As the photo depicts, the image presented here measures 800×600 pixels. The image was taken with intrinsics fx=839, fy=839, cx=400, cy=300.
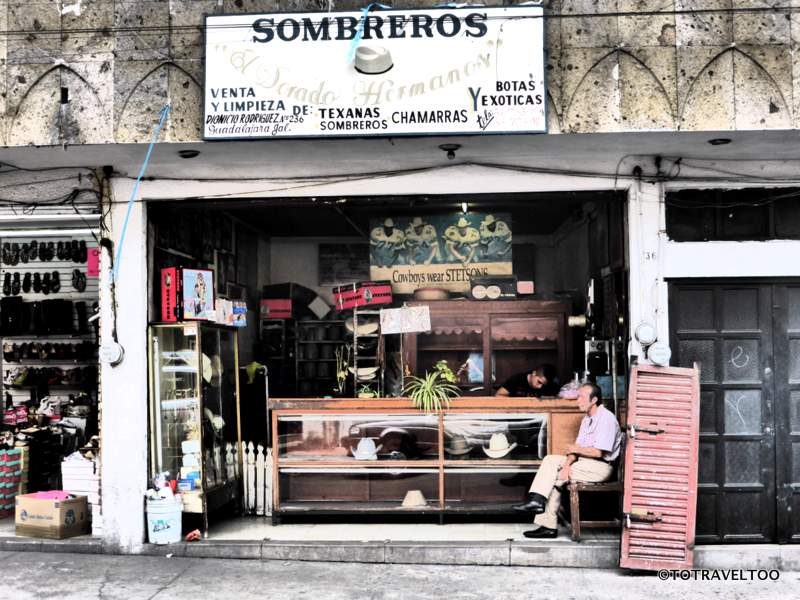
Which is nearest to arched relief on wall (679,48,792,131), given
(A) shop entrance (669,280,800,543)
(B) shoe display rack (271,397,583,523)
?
(A) shop entrance (669,280,800,543)

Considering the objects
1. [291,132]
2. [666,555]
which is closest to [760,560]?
[666,555]

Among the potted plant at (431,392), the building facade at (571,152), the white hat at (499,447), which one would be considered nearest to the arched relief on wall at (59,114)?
the building facade at (571,152)

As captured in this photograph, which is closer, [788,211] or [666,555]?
[666,555]

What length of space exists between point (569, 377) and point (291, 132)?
17.3ft

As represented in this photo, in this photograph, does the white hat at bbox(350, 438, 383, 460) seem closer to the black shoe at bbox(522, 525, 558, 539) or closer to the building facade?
the black shoe at bbox(522, 525, 558, 539)

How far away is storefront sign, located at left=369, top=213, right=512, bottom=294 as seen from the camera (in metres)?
11.2

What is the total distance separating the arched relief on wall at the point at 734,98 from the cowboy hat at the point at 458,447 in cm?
399

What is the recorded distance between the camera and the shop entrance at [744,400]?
8156 mm

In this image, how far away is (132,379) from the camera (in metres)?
8.58

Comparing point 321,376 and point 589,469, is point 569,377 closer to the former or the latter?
point 589,469

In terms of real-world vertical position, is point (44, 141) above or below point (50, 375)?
above

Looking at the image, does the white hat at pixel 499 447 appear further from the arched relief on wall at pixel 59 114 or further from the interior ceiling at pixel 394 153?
the arched relief on wall at pixel 59 114

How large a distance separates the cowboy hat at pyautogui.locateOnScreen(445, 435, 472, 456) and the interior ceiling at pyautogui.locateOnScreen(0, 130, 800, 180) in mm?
2986

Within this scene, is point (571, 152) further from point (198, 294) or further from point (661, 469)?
point (198, 294)
